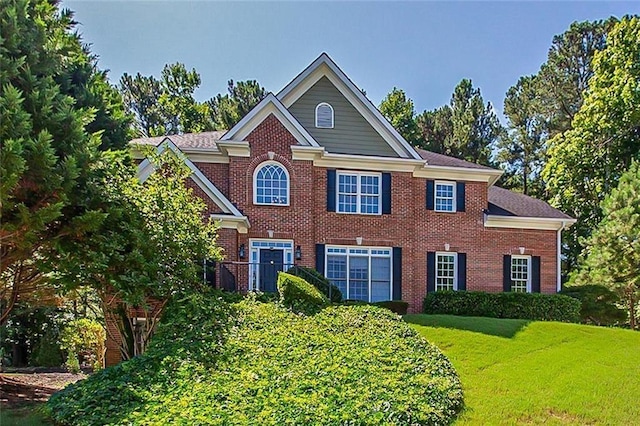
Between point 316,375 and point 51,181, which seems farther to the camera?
point 316,375

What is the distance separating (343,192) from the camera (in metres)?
17.5

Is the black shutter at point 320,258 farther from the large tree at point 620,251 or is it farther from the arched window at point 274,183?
the large tree at point 620,251

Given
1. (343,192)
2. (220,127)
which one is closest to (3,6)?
(343,192)

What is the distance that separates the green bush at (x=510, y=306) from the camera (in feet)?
53.5

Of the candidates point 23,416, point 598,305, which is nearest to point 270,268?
point 23,416

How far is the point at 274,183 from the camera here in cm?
1672

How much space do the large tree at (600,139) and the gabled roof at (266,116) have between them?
16.5m

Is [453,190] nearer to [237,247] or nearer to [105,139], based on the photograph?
[237,247]

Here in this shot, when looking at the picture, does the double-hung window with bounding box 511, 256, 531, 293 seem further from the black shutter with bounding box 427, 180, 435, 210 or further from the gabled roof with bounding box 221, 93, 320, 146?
the gabled roof with bounding box 221, 93, 320, 146


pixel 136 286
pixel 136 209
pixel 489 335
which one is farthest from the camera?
pixel 489 335

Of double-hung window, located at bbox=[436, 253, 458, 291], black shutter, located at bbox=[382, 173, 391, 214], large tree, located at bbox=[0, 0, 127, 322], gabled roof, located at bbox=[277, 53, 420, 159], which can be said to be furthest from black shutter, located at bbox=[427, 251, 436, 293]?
large tree, located at bbox=[0, 0, 127, 322]

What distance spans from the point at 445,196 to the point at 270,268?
7.00 metres

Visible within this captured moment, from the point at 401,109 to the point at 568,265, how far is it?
15419mm

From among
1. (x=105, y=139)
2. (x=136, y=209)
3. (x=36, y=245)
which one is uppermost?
(x=105, y=139)
